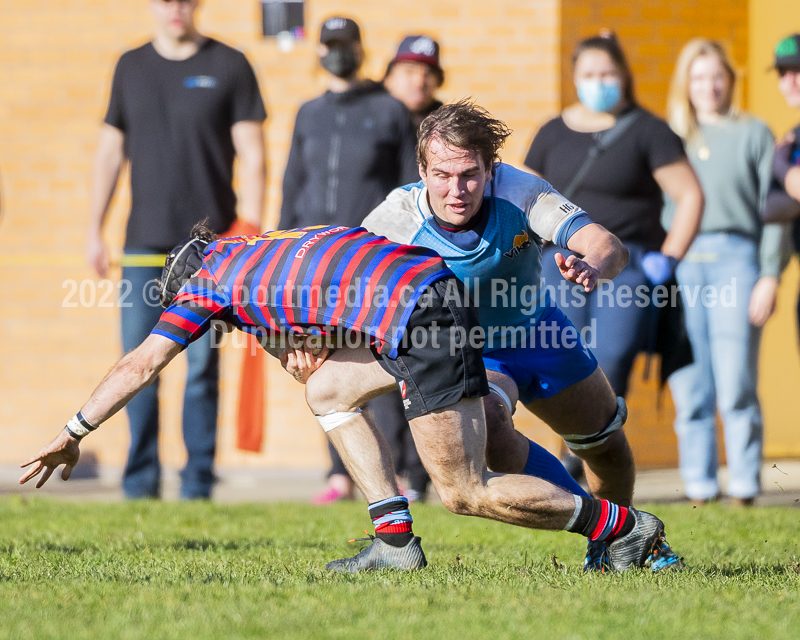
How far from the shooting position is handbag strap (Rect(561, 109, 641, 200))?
21.5 feet

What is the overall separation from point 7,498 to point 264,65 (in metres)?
3.99

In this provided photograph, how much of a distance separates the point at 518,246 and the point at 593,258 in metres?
0.45

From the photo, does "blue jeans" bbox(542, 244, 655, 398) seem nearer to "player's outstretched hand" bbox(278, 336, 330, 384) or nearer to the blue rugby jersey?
the blue rugby jersey

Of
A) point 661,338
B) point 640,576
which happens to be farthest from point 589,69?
point 640,576

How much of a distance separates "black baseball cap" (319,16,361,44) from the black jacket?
0.31 meters

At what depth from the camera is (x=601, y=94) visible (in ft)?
22.0

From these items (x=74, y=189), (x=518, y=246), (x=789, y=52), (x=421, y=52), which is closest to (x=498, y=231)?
(x=518, y=246)

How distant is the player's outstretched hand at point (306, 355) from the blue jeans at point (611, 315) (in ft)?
7.62

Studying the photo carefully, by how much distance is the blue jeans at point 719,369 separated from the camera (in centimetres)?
686

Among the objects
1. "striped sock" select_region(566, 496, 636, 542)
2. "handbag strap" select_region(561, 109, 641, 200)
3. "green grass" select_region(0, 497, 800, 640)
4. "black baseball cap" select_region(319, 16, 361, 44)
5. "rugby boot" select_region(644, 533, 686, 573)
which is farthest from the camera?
"black baseball cap" select_region(319, 16, 361, 44)

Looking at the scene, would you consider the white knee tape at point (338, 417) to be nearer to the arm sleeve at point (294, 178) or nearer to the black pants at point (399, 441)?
the black pants at point (399, 441)

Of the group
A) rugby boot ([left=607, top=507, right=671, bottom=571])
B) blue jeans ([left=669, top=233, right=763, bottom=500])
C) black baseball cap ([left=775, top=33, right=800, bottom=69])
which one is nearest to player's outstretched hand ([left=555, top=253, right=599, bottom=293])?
rugby boot ([left=607, top=507, right=671, bottom=571])

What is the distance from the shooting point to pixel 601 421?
15.3 ft

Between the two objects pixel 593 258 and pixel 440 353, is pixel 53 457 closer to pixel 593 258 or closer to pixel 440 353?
→ pixel 440 353
